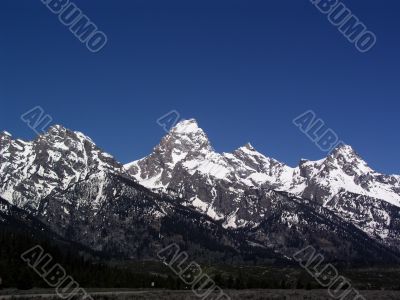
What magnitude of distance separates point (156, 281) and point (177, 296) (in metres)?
67.4

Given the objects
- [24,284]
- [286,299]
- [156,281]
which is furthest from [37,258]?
[286,299]

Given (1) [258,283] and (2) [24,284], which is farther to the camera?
(1) [258,283]

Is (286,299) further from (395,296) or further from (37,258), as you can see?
(37,258)

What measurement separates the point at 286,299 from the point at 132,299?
2715 cm

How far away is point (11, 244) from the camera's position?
188m

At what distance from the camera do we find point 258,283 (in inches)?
7480

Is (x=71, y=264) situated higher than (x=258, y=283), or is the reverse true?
(x=258, y=283)

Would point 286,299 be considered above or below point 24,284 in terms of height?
above

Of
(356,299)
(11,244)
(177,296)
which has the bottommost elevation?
(11,244)

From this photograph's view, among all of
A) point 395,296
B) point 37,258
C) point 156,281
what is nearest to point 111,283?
point 156,281

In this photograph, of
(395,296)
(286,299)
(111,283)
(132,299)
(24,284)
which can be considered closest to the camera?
(132,299)

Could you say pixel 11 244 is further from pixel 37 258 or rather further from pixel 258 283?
pixel 258 283

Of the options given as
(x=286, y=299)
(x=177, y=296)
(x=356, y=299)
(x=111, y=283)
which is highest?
(x=356, y=299)

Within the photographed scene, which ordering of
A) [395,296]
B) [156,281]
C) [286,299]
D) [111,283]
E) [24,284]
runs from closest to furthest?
[286,299] < [395,296] < [24,284] < [111,283] < [156,281]
